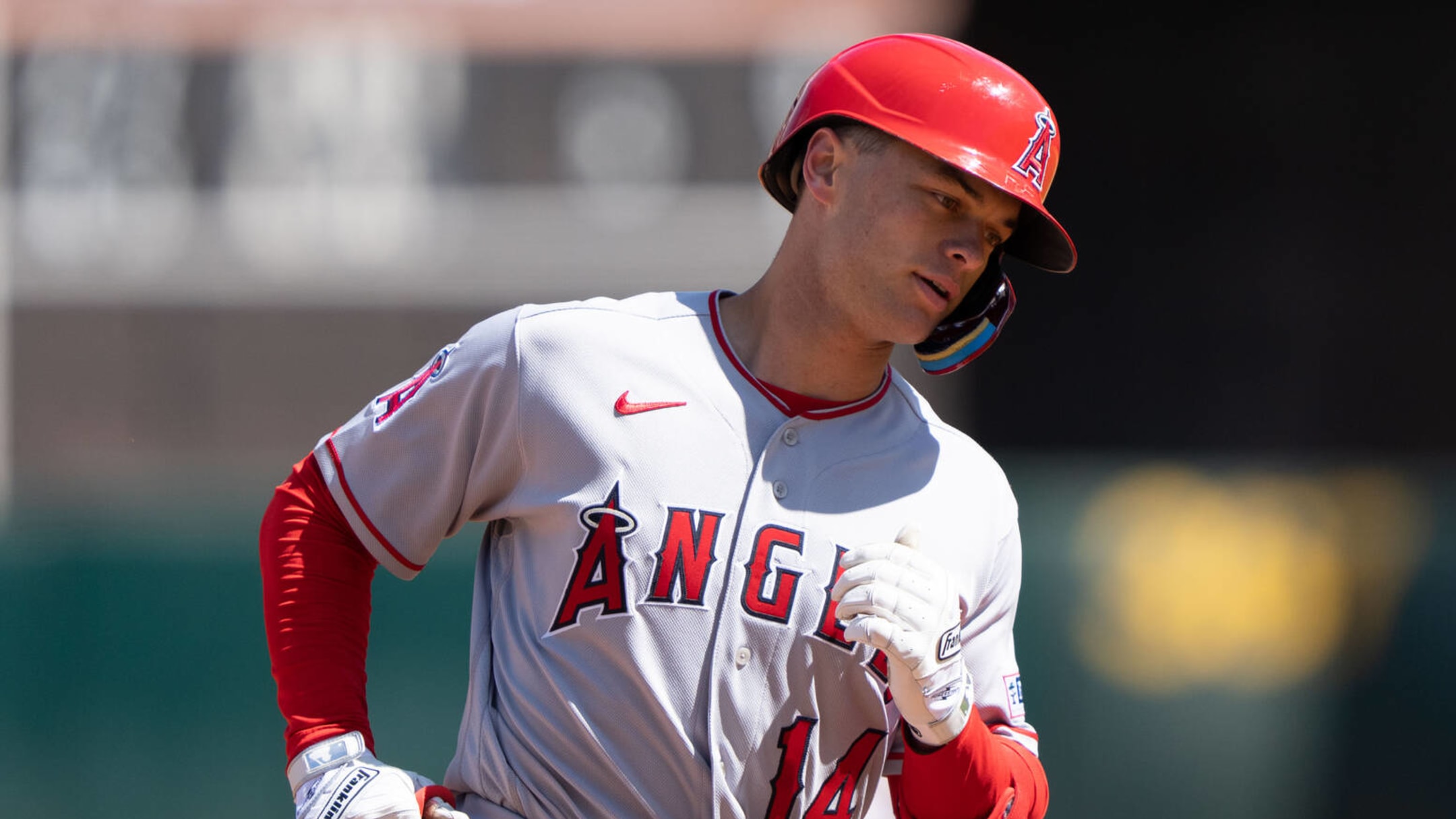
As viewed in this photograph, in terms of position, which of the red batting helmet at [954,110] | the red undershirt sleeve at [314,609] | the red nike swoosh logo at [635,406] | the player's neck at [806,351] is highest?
the red batting helmet at [954,110]

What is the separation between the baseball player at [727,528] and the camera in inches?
68.6

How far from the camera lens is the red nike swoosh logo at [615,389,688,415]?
1819 millimetres

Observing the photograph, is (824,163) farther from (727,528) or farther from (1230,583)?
(1230,583)

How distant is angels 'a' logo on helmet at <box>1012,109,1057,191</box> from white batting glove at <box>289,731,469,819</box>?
3.46ft

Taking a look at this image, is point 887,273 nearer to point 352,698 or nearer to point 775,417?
point 775,417

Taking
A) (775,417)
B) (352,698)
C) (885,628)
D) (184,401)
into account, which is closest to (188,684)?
(352,698)

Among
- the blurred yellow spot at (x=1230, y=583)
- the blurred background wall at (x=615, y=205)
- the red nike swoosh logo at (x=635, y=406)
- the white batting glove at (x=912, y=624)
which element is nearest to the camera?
the white batting glove at (x=912, y=624)

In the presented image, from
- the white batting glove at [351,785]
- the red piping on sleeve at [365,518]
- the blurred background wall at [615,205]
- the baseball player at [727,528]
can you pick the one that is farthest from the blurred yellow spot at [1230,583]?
the white batting glove at [351,785]

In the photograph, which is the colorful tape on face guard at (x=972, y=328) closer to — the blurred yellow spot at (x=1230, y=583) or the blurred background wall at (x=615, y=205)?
the blurred yellow spot at (x=1230, y=583)

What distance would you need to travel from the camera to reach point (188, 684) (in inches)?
142

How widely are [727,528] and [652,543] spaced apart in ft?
0.31

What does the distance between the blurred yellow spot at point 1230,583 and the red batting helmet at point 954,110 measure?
6.82 feet

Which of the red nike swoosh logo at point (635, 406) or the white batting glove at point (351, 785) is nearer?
the white batting glove at point (351, 785)

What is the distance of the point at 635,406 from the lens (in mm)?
1827
